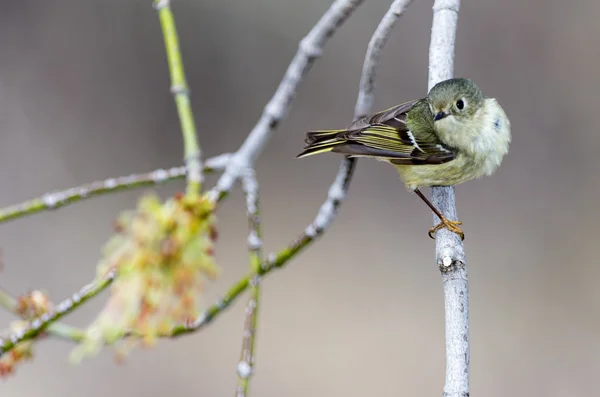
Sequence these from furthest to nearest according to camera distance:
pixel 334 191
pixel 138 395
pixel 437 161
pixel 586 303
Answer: pixel 586 303
pixel 138 395
pixel 437 161
pixel 334 191

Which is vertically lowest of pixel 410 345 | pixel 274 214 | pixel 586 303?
pixel 410 345

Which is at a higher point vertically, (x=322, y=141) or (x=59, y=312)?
(x=322, y=141)

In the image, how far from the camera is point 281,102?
1.03 meters

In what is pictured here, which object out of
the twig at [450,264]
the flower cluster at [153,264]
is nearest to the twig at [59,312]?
the flower cluster at [153,264]

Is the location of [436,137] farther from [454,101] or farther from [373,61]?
[373,61]

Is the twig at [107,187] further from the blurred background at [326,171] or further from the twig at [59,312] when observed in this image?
the blurred background at [326,171]

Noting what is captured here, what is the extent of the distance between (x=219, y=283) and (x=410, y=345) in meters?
1.48

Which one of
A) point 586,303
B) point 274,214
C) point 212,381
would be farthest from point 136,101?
point 586,303

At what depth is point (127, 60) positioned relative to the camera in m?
5.91

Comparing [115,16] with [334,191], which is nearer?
[334,191]

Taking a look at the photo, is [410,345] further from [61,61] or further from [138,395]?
[61,61]


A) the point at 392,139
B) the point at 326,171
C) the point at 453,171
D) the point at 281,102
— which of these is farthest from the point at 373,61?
the point at 326,171

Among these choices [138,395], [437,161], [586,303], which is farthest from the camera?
[586,303]

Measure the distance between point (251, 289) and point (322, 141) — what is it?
1729 millimetres
